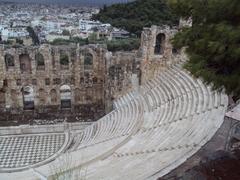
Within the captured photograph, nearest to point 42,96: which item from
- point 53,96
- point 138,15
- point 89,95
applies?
point 53,96

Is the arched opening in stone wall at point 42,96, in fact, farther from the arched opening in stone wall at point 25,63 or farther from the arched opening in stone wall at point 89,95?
the arched opening in stone wall at point 89,95

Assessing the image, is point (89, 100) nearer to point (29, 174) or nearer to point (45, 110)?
point (45, 110)

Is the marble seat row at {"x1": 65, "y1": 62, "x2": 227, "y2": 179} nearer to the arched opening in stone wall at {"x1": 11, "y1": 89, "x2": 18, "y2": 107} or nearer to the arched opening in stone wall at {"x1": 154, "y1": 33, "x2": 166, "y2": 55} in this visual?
the arched opening in stone wall at {"x1": 154, "y1": 33, "x2": 166, "y2": 55}

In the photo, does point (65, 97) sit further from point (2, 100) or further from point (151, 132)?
point (151, 132)

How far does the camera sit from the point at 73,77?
24391 mm

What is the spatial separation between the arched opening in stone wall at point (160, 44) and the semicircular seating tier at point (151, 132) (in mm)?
1595

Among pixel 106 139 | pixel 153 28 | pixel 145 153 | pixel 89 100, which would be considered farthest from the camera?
pixel 89 100

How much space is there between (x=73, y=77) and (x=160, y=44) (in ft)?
22.2

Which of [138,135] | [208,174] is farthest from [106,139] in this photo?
[208,174]

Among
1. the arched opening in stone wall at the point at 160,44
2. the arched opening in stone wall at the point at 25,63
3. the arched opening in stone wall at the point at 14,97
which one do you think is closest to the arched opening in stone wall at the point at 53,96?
the arched opening in stone wall at the point at 25,63

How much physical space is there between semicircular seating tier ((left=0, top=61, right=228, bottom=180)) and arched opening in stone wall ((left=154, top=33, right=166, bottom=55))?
1.59 meters

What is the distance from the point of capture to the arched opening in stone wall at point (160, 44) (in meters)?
22.5

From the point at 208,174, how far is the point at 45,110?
15977mm

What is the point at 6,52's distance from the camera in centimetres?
2319
